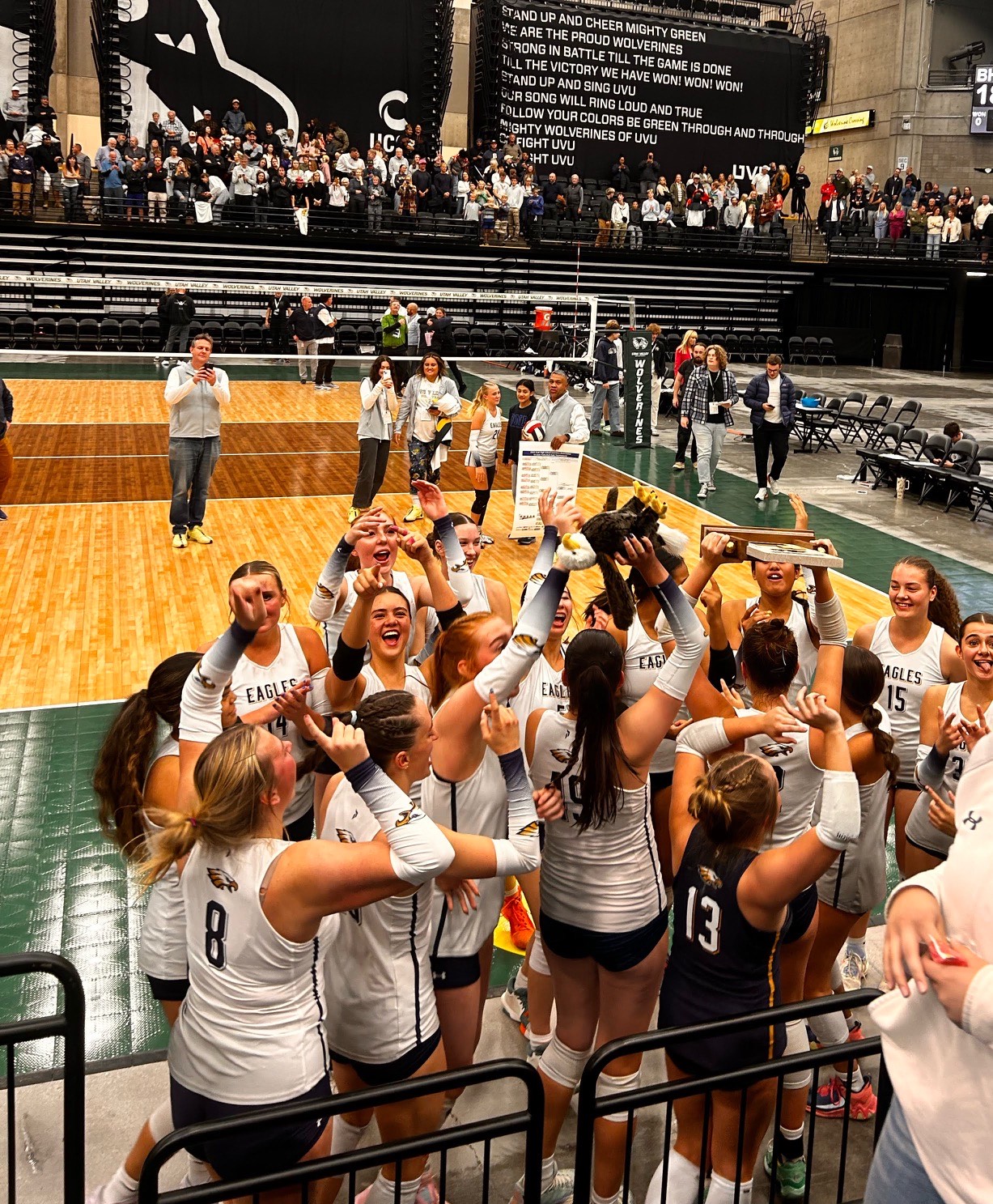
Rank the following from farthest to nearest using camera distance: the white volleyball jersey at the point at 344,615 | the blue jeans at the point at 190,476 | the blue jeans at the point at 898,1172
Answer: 1. the blue jeans at the point at 190,476
2. the white volleyball jersey at the point at 344,615
3. the blue jeans at the point at 898,1172

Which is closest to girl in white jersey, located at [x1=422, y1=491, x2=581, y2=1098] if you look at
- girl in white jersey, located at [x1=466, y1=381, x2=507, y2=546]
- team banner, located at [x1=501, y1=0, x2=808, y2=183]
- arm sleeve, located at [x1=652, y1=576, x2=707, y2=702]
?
arm sleeve, located at [x1=652, y1=576, x2=707, y2=702]

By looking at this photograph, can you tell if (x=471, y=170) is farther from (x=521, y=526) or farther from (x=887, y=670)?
(x=887, y=670)

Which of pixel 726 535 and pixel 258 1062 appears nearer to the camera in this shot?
pixel 258 1062

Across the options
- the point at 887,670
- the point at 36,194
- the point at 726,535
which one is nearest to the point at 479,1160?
the point at 726,535

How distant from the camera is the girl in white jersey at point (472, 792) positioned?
10.8 feet

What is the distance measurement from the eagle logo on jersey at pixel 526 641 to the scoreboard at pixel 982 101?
4039 cm

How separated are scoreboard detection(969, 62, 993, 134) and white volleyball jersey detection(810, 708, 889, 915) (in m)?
39.2

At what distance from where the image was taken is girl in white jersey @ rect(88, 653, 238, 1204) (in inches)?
142

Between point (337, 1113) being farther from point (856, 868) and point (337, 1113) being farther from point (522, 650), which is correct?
point (856, 868)

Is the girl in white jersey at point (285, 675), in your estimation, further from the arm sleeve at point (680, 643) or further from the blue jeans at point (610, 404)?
the blue jeans at point (610, 404)

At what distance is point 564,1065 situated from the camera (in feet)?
12.3

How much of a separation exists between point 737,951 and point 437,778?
994 millimetres

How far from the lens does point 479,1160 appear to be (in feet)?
13.3

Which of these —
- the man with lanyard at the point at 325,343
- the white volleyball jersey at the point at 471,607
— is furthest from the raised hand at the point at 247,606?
the man with lanyard at the point at 325,343
